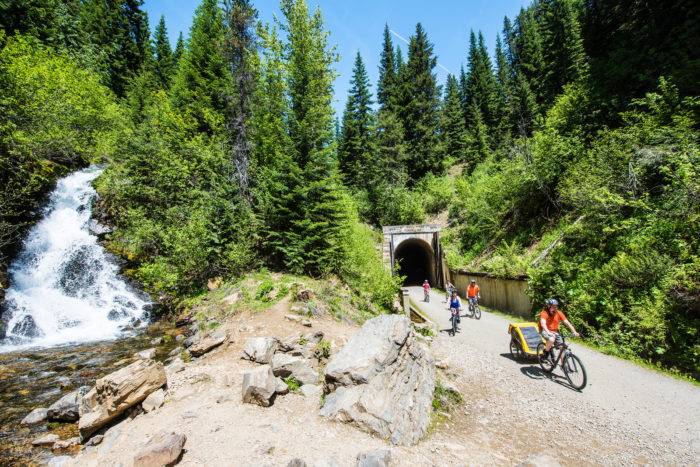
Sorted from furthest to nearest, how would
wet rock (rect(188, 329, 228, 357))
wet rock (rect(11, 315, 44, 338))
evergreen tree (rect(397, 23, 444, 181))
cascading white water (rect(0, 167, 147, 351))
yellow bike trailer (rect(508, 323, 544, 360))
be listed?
evergreen tree (rect(397, 23, 444, 181)), cascading white water (rect(0, 167, 147, 351)), wet rock (rect(11, 315, 44, 338)), wet rock (rect(188, 329, 228, 357)), yellow bike trailer (rect(508, 323, 544, 360))

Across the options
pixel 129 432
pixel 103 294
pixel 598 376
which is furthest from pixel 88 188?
pixel 598 376

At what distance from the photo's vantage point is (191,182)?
19.5 m

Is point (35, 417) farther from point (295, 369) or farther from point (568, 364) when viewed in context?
point (568, 364)

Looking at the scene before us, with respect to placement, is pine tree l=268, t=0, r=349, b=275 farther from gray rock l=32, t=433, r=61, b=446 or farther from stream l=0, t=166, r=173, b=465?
gray rock l=32, t=433, r=61, b=446

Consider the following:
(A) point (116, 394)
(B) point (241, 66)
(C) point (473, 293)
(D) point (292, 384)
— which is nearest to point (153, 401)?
(A) point (116, 394)

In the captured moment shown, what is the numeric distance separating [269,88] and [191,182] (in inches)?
302

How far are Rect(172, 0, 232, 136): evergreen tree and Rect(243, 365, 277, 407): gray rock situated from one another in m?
20.8

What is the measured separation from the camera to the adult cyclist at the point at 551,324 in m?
7.54

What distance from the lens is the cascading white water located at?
11.7 meters

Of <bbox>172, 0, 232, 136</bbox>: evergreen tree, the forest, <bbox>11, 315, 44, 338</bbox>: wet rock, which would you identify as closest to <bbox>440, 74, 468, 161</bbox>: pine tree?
the forest

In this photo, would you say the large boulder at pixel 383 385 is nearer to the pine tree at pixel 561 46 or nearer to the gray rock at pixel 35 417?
the gray rock at pixel 35 417

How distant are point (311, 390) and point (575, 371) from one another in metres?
6.06

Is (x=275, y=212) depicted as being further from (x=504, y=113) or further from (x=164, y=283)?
(x=504, y=113)

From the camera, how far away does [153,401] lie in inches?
228
